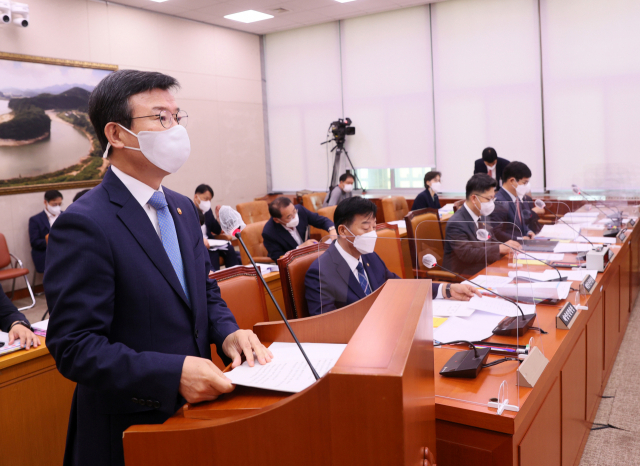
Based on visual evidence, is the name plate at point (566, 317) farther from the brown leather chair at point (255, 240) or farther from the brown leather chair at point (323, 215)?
the brown leather chair at point (323, 215)

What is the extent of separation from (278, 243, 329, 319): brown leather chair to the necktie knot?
1.10m

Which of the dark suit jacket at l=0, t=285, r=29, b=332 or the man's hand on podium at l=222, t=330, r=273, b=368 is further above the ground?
the man's hand on podium at l=222, t=330, r=273, b=368

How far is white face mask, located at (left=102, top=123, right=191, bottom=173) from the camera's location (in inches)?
42.9

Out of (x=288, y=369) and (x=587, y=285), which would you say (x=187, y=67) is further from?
(x=288, y=369)

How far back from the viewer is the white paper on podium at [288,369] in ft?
2.98

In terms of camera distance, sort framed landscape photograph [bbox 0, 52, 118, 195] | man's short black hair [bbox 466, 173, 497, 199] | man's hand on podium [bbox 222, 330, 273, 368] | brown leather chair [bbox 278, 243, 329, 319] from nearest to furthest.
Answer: man's hand on podium [bbox 222, 330, 273, 368] → brown leather chair [bbox 278, 243, 329, 319] → man's short black hair [bbox 466, 173, 497, 199] → framed landscape photograph [bbox 0, 52, 118, 195]

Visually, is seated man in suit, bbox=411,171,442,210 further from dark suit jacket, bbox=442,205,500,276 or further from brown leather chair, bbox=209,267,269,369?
dark suit jacket, bbox=442,205,500,276

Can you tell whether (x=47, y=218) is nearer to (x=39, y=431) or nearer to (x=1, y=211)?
(x=1, y=211)

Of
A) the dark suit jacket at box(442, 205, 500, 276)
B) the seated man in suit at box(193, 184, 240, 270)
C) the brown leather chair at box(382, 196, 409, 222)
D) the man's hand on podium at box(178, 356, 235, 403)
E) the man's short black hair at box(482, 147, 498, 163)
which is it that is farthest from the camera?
the man's short black hair at box(482, 147, 498, 163)

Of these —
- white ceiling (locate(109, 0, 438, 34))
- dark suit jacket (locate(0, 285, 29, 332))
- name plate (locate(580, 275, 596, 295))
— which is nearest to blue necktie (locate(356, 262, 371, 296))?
name plate (locate(580, 275, 596, 295))

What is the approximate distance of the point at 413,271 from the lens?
5.65 ft

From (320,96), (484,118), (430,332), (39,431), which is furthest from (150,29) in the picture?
(430,332)

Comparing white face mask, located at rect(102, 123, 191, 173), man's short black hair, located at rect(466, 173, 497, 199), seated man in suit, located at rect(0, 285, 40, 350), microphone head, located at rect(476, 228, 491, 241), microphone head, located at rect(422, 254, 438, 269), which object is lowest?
seated man in suit, located at rect(0, 285, 40, 350)

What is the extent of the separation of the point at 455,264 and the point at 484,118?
6.21 m
